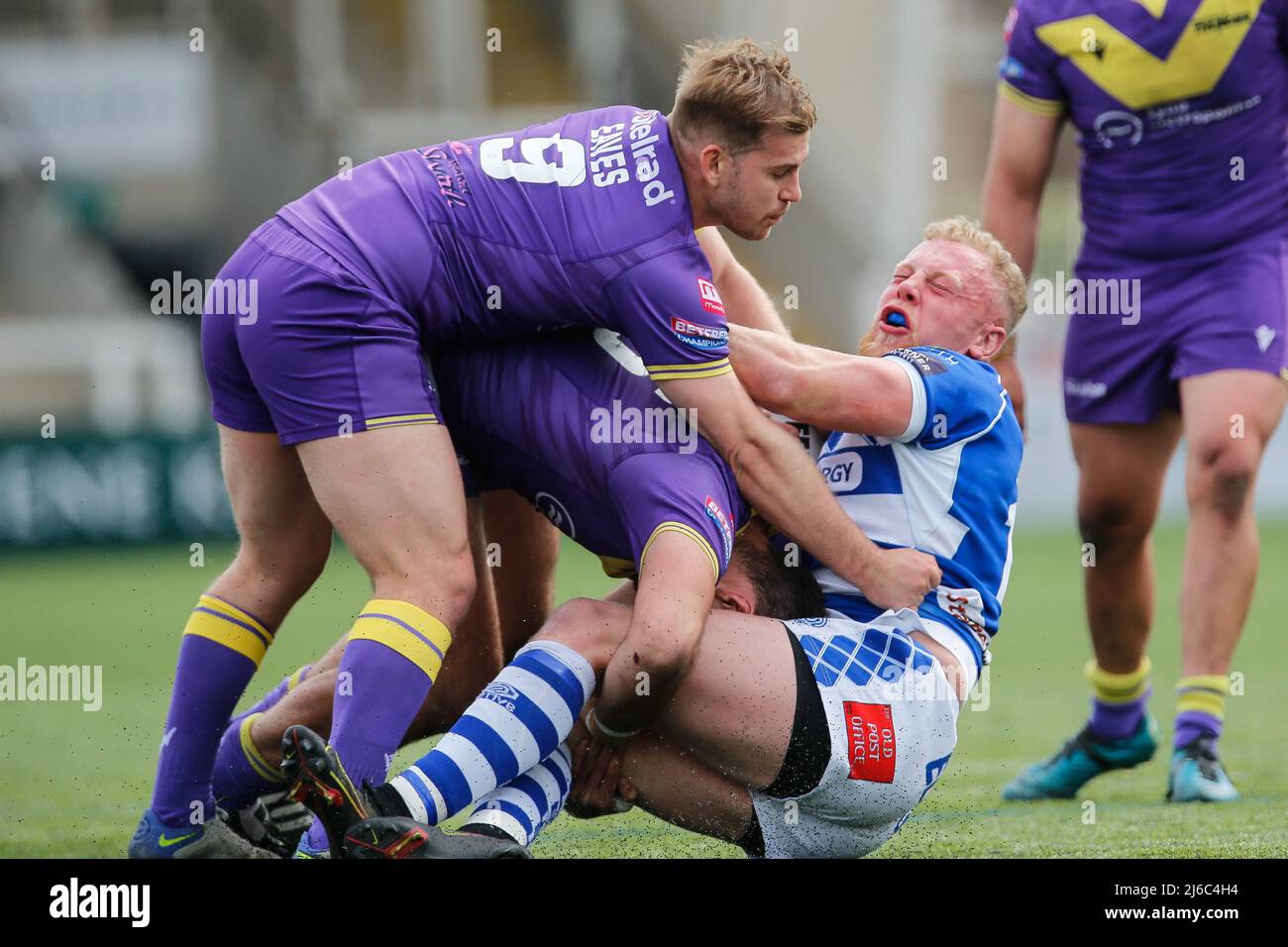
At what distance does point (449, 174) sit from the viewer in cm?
332

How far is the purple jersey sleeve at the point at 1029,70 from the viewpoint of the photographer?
15.6ft

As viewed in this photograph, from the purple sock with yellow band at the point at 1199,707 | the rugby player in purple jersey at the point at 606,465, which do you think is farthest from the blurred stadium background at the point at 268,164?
the rugby player in purple jersey at the point at 606,465

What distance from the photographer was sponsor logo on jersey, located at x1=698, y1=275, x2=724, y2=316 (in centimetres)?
317

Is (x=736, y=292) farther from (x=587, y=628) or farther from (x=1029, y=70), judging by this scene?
(x=1029, y=70)

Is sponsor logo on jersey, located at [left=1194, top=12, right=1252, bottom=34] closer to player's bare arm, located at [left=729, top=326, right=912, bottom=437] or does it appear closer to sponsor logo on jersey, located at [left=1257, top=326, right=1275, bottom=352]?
sponsor logo on jersey, located at [left=1257, top=326, right=1275, bottom=352]

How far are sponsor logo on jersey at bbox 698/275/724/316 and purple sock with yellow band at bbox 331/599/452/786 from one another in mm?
789

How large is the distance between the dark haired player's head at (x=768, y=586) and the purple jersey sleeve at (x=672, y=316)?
1.48ft

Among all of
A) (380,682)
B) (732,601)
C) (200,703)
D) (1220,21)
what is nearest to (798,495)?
(732,601)

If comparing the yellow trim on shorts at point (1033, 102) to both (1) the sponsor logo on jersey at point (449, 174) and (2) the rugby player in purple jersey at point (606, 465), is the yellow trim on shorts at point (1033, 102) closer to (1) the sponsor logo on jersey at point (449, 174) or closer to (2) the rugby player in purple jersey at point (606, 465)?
(2) the rugby player in purple jersey at point (606, 465)

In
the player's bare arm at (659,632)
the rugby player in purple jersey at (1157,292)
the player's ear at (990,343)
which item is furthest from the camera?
the rugby player in purple jersey at (1157,292)

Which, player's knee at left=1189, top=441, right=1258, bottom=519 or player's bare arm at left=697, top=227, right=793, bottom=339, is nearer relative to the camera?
player's bare arm at left=697, top=227, right=793, bottom=339

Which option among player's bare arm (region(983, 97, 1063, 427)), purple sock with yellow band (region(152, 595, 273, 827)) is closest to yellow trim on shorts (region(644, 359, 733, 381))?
purple sock with yellow band (region(152, 595, 273, 827))
